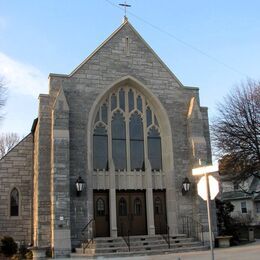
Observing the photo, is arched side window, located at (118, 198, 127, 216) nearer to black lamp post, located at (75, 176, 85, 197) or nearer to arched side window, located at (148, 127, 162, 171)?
arched side window, located at (148, 127, 162, 171)

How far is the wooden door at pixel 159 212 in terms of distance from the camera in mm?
21516

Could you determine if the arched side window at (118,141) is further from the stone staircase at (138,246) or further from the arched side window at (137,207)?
the stone staircase at (138,246)

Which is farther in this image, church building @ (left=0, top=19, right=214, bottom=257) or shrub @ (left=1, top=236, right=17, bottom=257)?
church building @ (left=0, top=19, right=214, bottom=257)

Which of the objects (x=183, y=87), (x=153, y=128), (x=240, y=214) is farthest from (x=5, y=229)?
(x=240, y=214)

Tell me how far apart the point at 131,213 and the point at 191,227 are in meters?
3.17

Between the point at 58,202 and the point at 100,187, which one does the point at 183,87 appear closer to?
the point at 100,187

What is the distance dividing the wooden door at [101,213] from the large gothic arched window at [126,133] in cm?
140

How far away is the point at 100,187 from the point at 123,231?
2.46m

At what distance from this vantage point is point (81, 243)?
63.5 ft

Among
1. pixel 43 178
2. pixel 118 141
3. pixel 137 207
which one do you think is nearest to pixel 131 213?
pixel 137 207

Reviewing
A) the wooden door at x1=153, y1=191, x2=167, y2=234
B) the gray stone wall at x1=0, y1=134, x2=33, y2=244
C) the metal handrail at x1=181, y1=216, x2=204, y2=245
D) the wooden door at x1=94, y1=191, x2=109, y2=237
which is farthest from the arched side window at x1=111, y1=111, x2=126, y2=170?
the gray stone wall at x1=0, y1=134, x2=33, y2=244

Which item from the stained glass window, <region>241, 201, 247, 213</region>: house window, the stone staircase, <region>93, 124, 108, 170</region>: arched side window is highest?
the stained glass window

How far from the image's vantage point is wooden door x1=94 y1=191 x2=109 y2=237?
67.3 ft

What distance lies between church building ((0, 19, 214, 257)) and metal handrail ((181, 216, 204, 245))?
162 mm
